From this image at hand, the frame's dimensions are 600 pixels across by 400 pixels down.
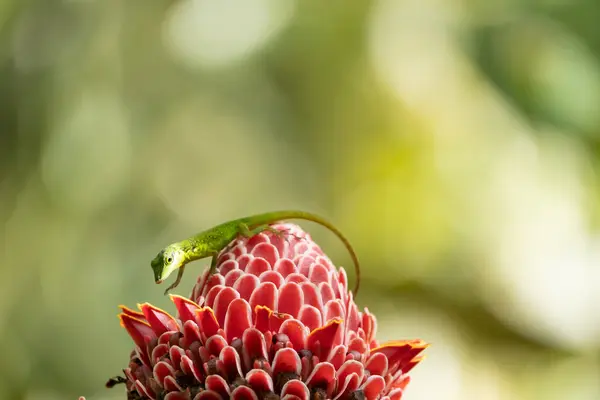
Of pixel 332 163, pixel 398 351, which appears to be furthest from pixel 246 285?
pixel 332 163

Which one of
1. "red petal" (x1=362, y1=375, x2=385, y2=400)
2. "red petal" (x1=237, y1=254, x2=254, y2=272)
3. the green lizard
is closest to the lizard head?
the green lizard

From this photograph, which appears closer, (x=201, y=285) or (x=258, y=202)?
(x=201, y=285)

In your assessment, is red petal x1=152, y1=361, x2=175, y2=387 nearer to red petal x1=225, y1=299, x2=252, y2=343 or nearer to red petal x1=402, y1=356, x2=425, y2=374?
red petal x1=225, y1=299, x2=252, y2=343

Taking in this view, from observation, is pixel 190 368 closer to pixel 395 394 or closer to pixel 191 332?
pixel 191 332

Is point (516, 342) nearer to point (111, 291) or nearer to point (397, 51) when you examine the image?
point (397, 51)

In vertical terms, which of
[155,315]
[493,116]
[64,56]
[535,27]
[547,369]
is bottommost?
[155,315]

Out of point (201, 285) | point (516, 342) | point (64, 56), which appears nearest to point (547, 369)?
point (516, 342)
